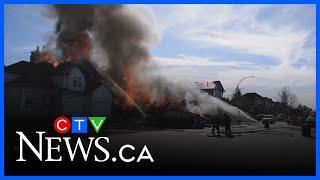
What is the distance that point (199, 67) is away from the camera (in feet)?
27.6

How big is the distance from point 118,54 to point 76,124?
3.92 ft

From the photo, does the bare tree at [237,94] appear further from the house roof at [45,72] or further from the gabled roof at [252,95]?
the house roof at [45,72]

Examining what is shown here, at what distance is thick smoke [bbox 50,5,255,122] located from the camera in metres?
8.47

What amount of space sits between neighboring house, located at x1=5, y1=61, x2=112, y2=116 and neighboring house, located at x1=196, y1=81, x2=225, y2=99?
133cm

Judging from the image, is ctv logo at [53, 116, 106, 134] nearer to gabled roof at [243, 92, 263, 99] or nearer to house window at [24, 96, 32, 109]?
house window at [24, 96, 32, 109]

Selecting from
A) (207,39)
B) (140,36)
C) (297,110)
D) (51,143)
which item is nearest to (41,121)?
(51,143)

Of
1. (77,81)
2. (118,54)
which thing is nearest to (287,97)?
(118,54)

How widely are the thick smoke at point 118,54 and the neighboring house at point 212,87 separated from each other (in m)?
0.08

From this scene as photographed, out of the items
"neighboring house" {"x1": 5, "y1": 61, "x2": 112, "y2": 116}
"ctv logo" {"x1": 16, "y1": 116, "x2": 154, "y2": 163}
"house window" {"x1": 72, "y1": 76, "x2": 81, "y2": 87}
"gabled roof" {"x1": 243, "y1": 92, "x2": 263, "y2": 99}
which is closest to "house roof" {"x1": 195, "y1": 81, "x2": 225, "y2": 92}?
"gabled roof" {"x1": 243, "y1": 92, "x2": 263, "y2": 99}

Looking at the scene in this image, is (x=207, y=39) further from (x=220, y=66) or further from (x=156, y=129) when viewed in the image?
(x=156, y=129)

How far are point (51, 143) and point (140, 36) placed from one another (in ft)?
6.57

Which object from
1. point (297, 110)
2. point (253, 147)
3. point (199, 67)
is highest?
point (199, 67)

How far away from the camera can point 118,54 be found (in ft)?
28.4

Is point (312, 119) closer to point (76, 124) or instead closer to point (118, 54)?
point (118, 54)
